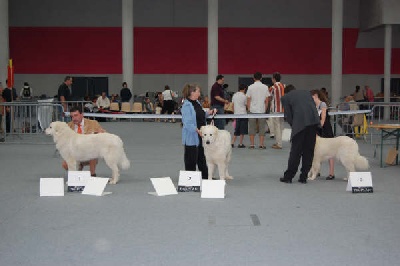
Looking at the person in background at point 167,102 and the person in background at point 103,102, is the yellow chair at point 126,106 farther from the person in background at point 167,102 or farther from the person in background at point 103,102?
the person in background at point 167,102

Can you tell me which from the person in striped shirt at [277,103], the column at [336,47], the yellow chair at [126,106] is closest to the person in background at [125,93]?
the yellow chair at [126,106]

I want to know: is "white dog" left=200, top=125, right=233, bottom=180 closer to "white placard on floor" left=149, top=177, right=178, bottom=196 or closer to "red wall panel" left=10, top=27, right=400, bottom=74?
"white placard on floor" left=149, top=177, right=178, bottom=196

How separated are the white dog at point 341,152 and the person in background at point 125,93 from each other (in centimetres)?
1842

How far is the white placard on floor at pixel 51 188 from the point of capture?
8461mm

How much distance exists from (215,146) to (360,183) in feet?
6.62

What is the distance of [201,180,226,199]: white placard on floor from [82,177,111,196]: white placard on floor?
1.28m

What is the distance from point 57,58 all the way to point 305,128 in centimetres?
2544

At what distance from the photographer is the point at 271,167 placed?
11.5 meters

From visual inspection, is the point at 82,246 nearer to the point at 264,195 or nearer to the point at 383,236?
the point at 383,236

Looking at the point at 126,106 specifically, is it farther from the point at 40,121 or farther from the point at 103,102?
the point at 40,121


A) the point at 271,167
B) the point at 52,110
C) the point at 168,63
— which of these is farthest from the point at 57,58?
the point at 271,167

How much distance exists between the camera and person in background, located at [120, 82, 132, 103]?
2761 centimetres

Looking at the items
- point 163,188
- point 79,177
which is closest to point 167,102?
point 79,177

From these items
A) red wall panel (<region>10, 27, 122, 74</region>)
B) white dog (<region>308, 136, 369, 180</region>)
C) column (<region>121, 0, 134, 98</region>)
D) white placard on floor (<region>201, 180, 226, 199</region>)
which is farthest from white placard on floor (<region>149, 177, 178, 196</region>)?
red wall panel (<region>10, 27, 122, 74</region>)
